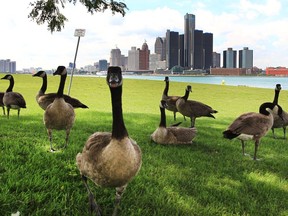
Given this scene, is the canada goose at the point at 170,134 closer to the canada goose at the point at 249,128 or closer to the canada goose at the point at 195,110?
the canada goose at the point at 249,128

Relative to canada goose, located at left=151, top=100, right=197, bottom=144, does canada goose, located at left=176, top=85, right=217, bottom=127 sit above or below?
above

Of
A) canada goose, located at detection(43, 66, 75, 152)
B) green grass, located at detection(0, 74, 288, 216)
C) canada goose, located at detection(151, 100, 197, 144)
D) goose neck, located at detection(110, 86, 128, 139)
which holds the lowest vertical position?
green grass, located at detection(0, 74, 288, 216)

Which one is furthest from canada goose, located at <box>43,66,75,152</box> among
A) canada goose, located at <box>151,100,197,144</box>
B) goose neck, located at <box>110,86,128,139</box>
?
goose neck, located at <box>110,86,128,139</box>

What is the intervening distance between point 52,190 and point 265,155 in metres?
7.16

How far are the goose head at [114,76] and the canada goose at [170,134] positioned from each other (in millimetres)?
6183

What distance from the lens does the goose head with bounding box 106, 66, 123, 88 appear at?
11.8ft

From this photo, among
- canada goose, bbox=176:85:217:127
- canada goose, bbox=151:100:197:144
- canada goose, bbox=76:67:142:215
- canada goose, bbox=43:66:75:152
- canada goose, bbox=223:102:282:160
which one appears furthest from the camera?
canada goose, bbox=176:85:217:127

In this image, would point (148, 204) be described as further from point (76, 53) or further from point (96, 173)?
point (76, 53)

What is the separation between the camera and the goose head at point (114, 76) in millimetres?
3590

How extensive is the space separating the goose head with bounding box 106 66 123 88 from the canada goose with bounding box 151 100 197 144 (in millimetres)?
6183

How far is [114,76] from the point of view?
11.9 feet

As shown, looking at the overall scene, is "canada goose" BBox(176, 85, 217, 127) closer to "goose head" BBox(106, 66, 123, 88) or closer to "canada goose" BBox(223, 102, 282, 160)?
"canada goose" BBox(223, 102, 282, 160)

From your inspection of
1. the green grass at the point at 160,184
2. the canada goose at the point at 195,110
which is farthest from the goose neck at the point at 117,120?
the canada goose at the point at 195,110

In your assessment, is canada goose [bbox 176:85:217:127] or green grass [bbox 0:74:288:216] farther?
canada goose [bbox 176:85:217:127]
